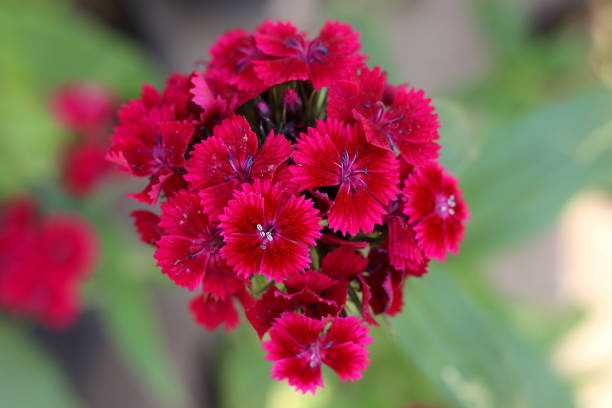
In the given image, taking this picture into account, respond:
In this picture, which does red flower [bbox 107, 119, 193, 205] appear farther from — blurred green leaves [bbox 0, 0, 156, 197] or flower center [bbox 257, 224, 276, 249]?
blurred green leaves [bbox 0, 0, 156, 197]

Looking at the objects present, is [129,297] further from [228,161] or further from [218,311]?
[228,161]

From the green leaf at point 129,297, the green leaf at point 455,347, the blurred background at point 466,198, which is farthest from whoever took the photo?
the green leaf at point 129,297

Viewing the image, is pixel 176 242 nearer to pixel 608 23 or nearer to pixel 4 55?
pixel 4 55

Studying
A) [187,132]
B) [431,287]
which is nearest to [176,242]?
[187,132]

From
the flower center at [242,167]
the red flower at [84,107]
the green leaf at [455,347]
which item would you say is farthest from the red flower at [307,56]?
the red flower at [84,107]

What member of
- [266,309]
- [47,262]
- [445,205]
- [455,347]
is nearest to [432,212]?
[445,205]

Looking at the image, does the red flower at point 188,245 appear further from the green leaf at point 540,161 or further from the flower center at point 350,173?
the green leaf at point 540,161
